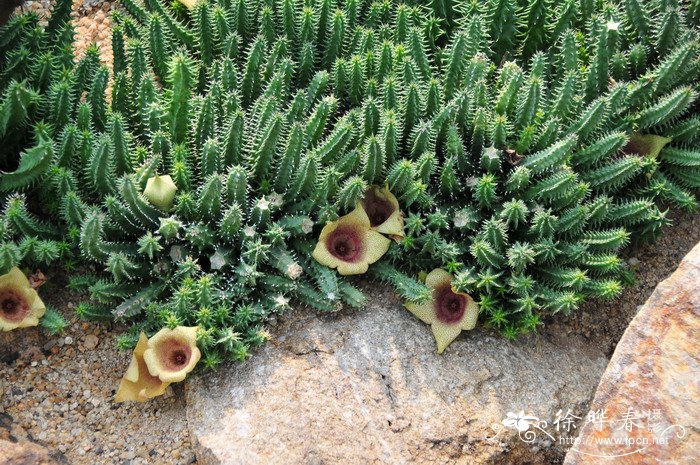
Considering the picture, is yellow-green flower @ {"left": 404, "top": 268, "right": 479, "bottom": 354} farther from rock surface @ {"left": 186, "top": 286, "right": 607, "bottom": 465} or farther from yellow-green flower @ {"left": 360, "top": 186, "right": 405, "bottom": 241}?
yellow-green flower @ {"left": 360, "top": 186, "right": 405, "bottom": 241}

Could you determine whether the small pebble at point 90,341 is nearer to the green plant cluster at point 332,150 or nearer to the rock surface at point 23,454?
the green plant cluster at point 332,150

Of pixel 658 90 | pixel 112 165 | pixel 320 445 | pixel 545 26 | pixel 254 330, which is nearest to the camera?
pixel 320 445

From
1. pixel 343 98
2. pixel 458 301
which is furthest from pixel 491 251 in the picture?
pixel 343 98

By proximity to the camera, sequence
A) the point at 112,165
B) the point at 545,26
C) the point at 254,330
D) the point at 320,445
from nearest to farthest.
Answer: the point at 320,445, the point at 254,330, the point at 112,165, the point at 545,26

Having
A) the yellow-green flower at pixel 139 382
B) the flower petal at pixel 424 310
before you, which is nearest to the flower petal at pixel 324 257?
the flower petal at pixel 424 310

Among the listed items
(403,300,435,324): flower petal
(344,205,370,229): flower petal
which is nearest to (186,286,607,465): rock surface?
(403,300,435,324): flower petal

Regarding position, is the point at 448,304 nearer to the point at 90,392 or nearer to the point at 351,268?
the point at 351,268

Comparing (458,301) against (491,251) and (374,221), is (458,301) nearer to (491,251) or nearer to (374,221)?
(491,251)
